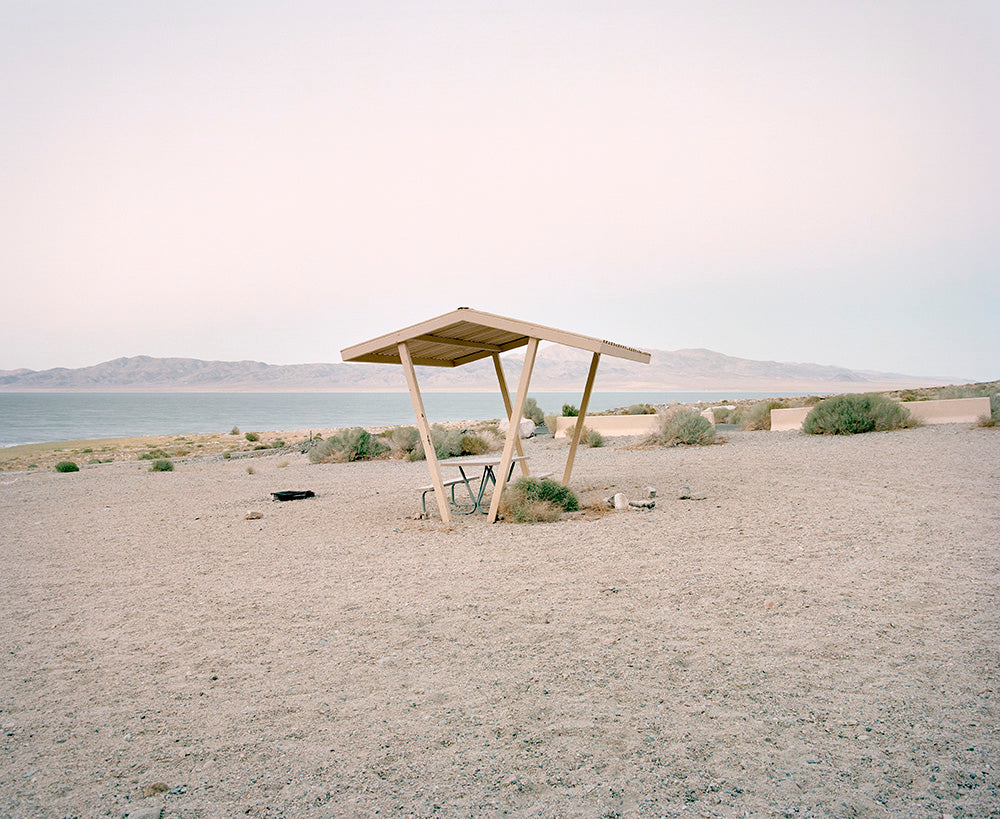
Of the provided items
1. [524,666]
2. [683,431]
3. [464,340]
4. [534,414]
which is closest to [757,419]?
[683,431]

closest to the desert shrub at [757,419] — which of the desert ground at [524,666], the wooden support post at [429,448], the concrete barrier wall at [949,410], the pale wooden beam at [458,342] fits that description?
the concrete barrier wall at [949,410]

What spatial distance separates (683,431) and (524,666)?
49.7 ft

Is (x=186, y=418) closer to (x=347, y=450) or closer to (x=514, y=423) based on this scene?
(x=347, y=450)

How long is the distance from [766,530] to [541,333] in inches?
137

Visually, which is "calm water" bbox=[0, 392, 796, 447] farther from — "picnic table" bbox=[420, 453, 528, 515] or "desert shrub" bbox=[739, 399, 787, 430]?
"picnic table" bbox=[420, 453, 528, 515]

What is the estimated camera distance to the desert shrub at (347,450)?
2006cm

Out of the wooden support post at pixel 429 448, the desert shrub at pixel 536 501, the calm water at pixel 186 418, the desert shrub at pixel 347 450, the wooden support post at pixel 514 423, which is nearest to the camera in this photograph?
the wooden support post at pixel 514 423

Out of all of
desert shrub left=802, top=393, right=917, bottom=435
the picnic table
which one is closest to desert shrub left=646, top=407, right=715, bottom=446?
desert shrub left=802, top=393, right=917, bottom=435

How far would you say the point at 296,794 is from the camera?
10.3 feet

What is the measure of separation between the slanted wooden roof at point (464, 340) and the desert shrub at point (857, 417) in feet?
32.1

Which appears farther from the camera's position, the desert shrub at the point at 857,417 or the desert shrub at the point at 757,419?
the desert shrub at the point at 757,419

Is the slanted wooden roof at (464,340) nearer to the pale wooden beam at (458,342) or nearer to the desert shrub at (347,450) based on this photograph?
the pale wooden beam at (458,342)

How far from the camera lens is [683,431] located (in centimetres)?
1886

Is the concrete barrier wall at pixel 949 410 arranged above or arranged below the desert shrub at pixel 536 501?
above
